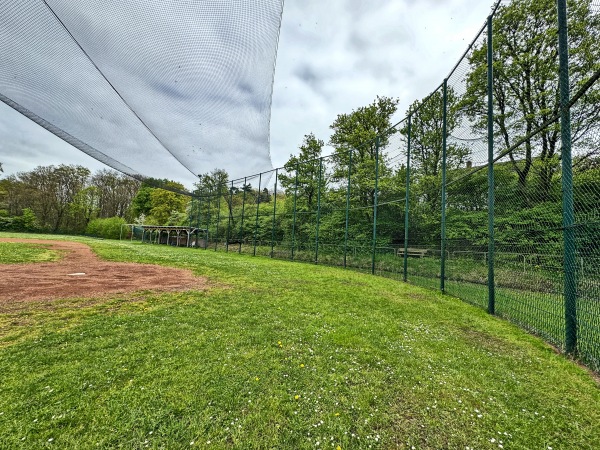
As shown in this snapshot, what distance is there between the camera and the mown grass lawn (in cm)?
134

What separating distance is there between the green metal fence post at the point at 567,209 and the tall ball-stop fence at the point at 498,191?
0.03ft

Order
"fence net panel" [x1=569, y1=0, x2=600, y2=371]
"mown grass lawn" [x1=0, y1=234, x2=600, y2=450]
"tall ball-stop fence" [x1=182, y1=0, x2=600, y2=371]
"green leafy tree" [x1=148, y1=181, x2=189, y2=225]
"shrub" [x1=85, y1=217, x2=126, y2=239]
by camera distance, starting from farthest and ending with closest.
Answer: "green leafy tree" [x1=148, y1=181, x2=189, y2=225], "shrub" [x1=85, y1=217, x2=126, y2=239], "tall ball-stop fence" [x1=182, y1=0, x2=600, y2=371], "fence net panel" [x1=569, y1=0, x2=600, y2=371], "mown grass lawn" [x1=0, y1=234, x2=600, y2=450]

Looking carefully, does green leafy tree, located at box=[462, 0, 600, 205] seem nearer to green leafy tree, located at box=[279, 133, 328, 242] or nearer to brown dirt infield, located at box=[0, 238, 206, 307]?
brown dirt infield, located at box=[0, 238, 206, 307]

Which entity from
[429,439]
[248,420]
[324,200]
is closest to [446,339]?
[429,439]

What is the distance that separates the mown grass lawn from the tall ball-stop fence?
32.7 inches

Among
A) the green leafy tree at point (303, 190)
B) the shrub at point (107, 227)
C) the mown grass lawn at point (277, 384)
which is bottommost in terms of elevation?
the mown grass lawn at point (277, 384)

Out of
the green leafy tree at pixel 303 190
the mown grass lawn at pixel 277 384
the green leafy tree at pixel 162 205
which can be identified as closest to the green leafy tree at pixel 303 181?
the green leafy tree at pixel 303 190

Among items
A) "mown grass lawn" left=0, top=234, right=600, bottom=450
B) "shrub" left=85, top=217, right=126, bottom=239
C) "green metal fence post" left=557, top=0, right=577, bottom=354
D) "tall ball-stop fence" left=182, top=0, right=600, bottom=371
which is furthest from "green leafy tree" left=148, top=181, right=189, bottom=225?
"green metal fence post" left=557, top=0, right=577, bottom=354

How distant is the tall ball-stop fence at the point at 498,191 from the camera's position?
8.66ft

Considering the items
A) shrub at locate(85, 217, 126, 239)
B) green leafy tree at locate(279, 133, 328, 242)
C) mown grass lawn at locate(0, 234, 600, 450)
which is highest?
green leafy tree at locate(279, 133, 328, 242)

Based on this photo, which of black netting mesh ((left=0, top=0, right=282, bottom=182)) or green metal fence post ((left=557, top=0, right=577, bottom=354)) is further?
black netting mesh ((left=0, top=0, right=282, bottom=182))

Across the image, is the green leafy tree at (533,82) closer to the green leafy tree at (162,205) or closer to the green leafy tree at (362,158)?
the green leafy tree at (362,158)

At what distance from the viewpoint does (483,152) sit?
4629mm

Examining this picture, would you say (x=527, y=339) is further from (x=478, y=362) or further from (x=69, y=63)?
(x=69, y=63)
